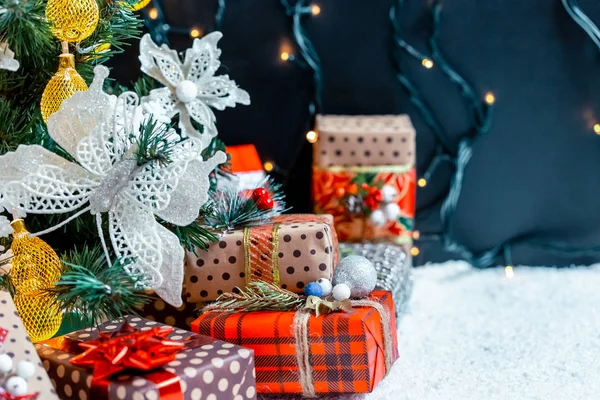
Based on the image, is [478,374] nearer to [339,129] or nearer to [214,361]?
[214,361]

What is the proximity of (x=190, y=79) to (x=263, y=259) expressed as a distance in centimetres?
46

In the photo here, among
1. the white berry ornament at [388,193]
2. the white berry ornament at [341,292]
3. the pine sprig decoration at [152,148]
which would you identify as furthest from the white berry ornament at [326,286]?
the white berry ornament at [388,193]

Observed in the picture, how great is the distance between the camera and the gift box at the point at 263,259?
155 centimetres

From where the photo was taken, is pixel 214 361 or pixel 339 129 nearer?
pixel 214 361

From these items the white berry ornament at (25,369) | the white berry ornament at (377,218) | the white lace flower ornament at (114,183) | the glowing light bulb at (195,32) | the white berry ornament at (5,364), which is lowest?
the white berry ornament at (377,218)

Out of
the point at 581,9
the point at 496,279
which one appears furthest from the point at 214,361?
the point at 581,9

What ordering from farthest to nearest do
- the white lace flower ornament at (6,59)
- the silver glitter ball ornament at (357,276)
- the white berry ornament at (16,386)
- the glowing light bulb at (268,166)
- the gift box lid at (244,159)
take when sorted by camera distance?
the glowing light bulb at (268,166) < the gift box lid at (244,159) < the silver glitter ball ornament at (357,276) < the white lace flower ornament at (6,59) < the white berry ornament at (16,386)

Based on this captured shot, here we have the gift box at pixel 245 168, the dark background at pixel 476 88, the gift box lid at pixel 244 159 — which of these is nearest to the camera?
the gift box at pixel 245 168

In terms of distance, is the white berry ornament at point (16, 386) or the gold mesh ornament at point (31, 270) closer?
the white berry ornament at point (16, 386)

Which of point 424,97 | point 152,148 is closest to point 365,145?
point 424,97

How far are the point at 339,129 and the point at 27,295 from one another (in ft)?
3.34

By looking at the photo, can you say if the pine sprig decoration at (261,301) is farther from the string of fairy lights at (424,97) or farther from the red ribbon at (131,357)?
the string of fairy lights at (424,97)

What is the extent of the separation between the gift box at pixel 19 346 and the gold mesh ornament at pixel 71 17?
0.45 metres

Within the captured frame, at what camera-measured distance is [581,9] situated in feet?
7.00
